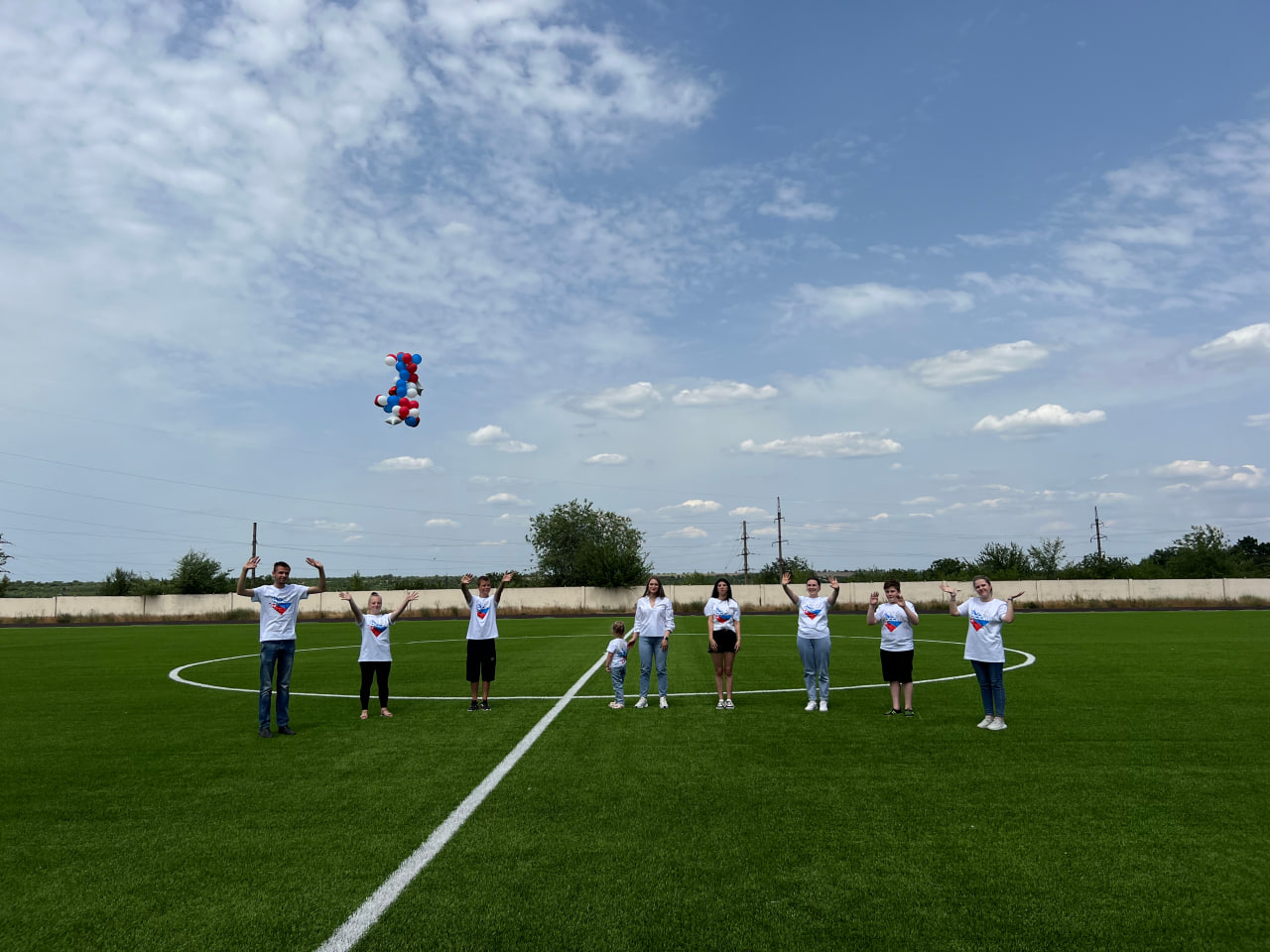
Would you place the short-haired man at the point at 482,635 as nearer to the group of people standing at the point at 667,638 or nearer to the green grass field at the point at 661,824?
the group of people standing at the point at 667,638

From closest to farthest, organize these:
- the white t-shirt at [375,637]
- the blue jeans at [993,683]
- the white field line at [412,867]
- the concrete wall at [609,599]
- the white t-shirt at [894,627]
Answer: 1. the white field line at [412,867]
2. the blue jeans at [993,683]
3. the white t-shirt at [894,627]
4. the white t-shirt at [375,637]
5. the concrete wall at [609,599]

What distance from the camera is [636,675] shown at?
54.2ft

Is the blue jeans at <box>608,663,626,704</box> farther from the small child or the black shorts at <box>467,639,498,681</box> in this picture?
the black shorts at <box>467,639,498,681</box>

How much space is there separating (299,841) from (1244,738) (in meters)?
9.71

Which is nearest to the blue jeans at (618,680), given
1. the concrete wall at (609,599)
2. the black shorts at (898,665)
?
the black shorts at (898,665)

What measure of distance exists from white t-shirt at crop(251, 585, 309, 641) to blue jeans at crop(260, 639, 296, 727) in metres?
0.10

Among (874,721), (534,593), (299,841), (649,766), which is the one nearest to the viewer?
(299,841)

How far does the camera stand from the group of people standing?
10.0 meters

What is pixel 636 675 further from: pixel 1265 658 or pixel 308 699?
pixel 1265 658

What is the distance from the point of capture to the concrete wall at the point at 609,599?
5050cm

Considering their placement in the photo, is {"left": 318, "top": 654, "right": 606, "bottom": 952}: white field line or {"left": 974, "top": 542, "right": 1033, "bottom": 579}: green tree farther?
{"left": 974, "top": 542, "right": 1033, "bottom": 579}: green tree

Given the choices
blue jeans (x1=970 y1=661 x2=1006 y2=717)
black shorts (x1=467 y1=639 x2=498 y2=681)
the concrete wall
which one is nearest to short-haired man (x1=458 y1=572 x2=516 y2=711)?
black shorts (x1=467 y1=639 x2=498 y2=681)

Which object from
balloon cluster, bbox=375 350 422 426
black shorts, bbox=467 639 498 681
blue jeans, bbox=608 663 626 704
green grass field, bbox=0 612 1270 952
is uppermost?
balloon cluster, bbox=375 350 422 426

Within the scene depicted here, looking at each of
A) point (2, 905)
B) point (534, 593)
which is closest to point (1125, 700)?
point (2, 905)
